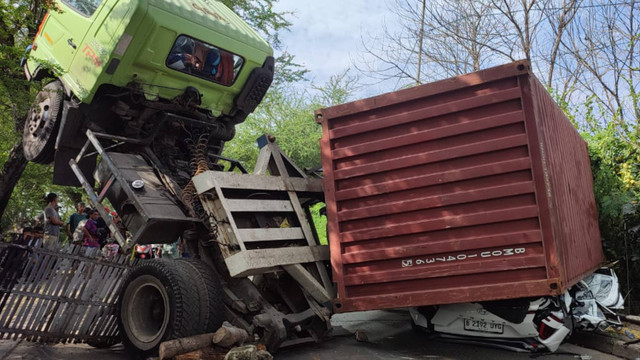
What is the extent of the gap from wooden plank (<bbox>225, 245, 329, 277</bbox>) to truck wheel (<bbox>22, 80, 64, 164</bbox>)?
2921 millimetres

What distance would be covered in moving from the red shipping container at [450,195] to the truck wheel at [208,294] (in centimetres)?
114

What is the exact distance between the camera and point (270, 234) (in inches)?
185

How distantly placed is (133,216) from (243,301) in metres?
1.38

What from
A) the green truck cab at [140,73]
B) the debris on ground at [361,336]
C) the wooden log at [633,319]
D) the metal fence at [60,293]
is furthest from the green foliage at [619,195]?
the metal fence at [60,293]

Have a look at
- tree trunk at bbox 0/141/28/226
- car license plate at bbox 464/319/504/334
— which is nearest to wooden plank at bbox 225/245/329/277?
car license plate at bbox 464/319/504/334

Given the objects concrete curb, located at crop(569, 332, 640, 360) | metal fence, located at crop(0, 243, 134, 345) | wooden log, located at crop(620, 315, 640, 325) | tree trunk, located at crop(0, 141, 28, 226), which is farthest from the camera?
tree trunk, located at crop(0, 141, 28, 226)

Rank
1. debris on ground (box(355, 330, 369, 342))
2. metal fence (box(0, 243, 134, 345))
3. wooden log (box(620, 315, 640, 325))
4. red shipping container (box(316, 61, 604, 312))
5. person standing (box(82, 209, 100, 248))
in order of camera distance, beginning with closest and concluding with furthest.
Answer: red shipping container (box(316, 61, 604, 312)), metal fence (box(0, 243, 134, 345)), debris on ground (box(355, 330, 369, 342)), wooden log (box(620, 315, 640, 325)), person standing (box(82, 209, 100, 248))

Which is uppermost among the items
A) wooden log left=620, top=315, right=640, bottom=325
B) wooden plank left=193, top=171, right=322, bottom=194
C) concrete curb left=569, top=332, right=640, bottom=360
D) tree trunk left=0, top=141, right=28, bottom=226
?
wooden log left=620, top=315, right=640, bottom=325

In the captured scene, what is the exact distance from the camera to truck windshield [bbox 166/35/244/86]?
549 centimetres

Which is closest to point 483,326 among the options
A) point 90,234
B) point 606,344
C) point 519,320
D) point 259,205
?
point 519,320

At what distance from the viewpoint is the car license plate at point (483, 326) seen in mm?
4348

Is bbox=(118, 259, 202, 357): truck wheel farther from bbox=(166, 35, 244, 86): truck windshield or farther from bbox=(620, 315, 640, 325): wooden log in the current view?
bbox=(620, 315, 640, 325): wooden log

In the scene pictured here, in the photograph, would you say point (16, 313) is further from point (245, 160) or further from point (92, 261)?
point (245, 160)

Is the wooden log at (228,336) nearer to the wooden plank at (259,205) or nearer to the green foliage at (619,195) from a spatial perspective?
the wooden plank at (259,205)
